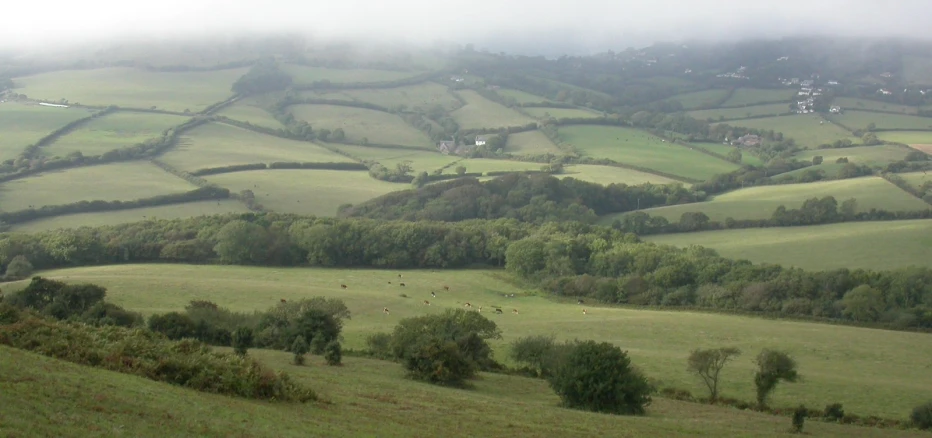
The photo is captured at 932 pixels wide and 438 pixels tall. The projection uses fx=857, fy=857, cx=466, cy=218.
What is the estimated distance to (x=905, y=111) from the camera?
18425cm

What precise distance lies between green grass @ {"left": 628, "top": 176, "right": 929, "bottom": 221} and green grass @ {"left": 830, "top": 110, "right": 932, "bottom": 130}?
57597 millimetres

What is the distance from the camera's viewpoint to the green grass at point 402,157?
137250mm

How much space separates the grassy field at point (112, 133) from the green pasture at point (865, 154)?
106119mm

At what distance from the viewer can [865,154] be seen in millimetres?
138875

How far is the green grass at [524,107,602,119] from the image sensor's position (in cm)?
17538

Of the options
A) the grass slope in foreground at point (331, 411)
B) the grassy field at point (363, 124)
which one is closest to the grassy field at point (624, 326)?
the grass slope in foreground at point (331, 411)

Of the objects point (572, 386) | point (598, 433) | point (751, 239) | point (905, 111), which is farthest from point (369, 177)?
point (905, 111)

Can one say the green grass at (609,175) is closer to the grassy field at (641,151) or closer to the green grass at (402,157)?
the grassy field at (641,151)

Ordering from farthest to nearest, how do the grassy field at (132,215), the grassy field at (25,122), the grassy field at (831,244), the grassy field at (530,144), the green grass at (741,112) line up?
the green grass at (741,112), the grassy field at (530,144), the grassy field at (25,122), the grassy field at (132,215), the grassy field at (831,244)

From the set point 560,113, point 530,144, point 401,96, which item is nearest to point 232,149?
point 530,144

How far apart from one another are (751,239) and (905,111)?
113m

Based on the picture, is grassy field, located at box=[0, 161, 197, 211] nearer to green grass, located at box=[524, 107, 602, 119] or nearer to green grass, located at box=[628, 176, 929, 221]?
green grass, located at box=[628, 176, 929, 221]

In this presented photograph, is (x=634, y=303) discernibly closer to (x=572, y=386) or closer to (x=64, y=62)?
(x=572, y=386)

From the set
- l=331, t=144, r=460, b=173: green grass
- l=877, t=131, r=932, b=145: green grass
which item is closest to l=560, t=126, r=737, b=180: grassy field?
l=331, t=144, r=460, b=173: green grass
